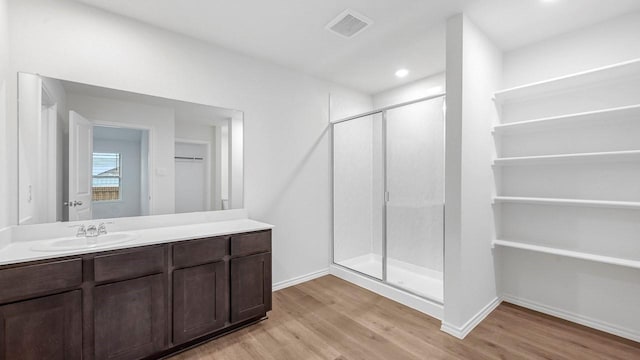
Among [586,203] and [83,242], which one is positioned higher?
[586,203]

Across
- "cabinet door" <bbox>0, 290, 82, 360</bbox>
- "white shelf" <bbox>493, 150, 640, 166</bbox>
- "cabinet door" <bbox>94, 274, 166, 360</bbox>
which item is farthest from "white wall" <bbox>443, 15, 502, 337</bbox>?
"cabinet door" <bbox>0, 290, 82, 360</bbox>

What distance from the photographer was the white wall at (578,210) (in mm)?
2198

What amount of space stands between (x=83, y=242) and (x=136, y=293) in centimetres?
58

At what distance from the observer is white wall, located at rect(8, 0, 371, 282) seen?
1939 mm

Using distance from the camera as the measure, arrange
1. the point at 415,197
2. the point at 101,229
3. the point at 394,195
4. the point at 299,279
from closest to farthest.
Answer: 1. the point at 101,229
2. the point at 415,197
3. the point at 394,195
4. the point at 299,279

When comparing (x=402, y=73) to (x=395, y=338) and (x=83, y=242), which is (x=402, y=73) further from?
(x=83, y=242)

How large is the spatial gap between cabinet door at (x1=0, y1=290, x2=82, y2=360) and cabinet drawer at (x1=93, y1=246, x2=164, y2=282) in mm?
159

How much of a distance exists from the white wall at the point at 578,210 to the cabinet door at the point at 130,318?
3.31 m

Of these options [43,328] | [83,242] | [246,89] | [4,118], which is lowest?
[43,328]

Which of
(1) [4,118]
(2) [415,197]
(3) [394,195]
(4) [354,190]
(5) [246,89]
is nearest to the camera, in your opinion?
(1) [4,118]

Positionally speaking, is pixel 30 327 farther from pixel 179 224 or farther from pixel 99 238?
pixel 179 224

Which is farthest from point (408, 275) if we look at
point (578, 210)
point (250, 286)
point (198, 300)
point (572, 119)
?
point (198, 300)

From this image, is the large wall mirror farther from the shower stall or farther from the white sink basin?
the shower stall

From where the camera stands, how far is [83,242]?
1923 mm
